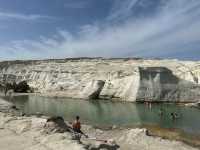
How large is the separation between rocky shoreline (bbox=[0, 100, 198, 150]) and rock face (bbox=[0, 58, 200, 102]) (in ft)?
101

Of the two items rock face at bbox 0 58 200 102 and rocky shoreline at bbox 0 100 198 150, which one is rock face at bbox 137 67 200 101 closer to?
rock face at bbox 0 58 200 102

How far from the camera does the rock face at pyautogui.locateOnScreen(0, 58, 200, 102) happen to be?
55.2m

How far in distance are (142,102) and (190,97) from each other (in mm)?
7257

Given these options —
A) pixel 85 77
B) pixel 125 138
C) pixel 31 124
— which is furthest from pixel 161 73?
pixel 31 124

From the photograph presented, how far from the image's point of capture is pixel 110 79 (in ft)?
214

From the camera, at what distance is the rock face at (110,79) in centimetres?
5519

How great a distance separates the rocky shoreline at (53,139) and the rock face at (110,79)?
101 feet

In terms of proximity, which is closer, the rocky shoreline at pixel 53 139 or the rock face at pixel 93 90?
the rocky shoreline at pixel 53 139

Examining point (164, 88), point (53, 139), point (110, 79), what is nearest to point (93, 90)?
point (110, 79)

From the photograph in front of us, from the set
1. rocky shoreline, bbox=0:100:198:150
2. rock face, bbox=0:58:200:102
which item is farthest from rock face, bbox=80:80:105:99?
rocky shoreline, bbox=0:100:198:150

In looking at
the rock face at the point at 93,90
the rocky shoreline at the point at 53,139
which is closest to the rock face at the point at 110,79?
the rock face at the point at 93,90

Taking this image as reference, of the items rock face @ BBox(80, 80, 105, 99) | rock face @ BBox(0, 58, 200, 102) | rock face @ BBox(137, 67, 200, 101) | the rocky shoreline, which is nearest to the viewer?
the rocky shoreline

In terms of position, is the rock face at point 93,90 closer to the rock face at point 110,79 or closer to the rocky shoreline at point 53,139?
the rock face at point 110,79

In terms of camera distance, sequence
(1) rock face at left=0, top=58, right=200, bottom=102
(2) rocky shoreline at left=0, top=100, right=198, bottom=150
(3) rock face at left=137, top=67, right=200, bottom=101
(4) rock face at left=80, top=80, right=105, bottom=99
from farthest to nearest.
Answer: (4) rock face at left=80, top=80, right=105, bottom=99, (1) rock face at left=0, top=58, right=200, bottom=102, (3) rock face at left=137, top=67, right=200, bottom=101, (2) rocky shoreline at left=0, top=100, right=198, bottom=150
